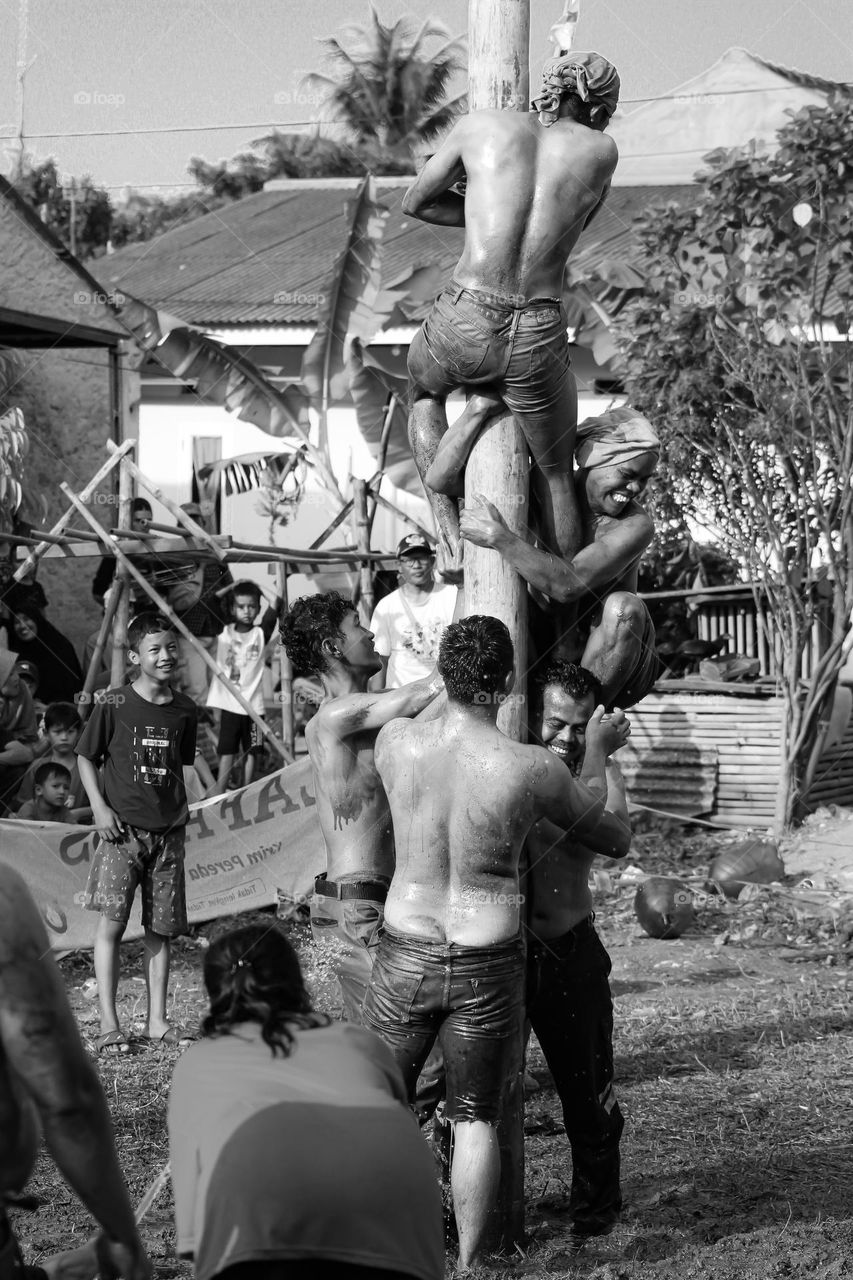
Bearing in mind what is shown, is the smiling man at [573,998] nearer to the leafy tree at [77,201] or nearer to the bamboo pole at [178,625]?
the bamboo pole at [178,625]

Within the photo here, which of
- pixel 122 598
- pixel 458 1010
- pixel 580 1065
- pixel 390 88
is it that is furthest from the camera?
pixel 390 88

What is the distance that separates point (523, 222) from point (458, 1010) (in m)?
2.57

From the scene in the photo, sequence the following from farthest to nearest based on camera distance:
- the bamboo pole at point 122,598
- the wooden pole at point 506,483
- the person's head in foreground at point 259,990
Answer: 1. the bamboo pole at point 122,598
2. the wooden pole at point 506,483
3. the person's head in foreground at point 259,990

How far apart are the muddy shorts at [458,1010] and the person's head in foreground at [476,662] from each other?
2.55 feet

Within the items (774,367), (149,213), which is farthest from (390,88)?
(774,367)

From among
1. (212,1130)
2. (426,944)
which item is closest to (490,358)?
(426,944)

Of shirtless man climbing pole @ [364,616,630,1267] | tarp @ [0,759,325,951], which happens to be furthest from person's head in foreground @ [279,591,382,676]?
tarp @ [0,759,325,951]

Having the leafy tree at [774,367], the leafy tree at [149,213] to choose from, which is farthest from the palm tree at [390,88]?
the leafy tree at [774,367]

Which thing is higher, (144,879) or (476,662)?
(476,662)

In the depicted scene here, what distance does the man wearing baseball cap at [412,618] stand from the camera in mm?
10836

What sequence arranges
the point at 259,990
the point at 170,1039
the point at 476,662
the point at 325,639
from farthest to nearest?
1. the point at 170,1039
2. the point at 325,639
3. the point at 476,662
4. the point at 259,990

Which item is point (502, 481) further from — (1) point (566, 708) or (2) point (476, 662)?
(2) point (476, 662)

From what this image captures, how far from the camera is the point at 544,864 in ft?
17.6

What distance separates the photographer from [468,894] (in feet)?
15.5
